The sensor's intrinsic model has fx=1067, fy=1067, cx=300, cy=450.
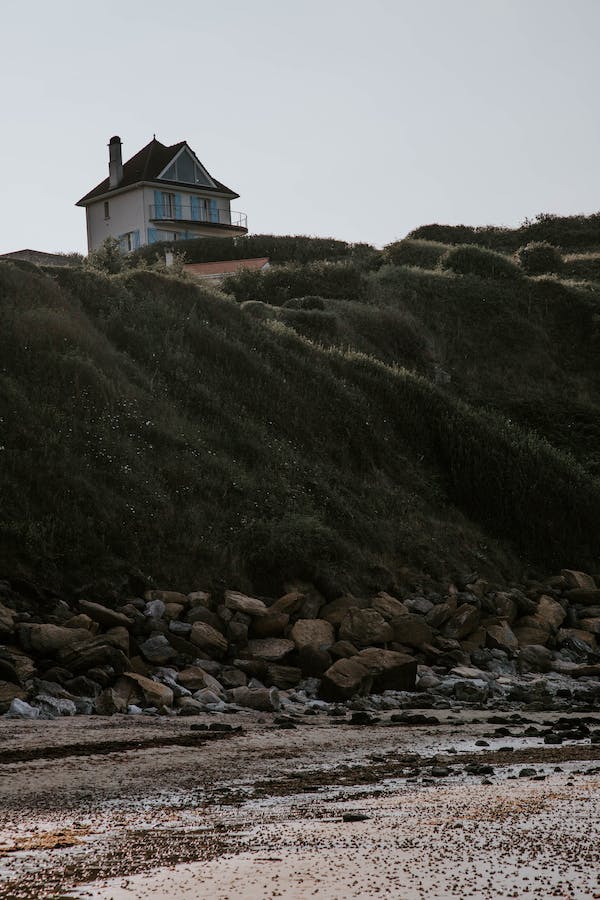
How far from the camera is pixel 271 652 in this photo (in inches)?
599

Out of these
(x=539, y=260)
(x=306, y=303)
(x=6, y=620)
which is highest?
(x=539, y=260)

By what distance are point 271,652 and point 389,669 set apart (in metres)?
1.76

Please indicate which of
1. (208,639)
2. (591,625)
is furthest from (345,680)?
(591,625)

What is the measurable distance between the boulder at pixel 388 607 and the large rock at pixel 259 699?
484 centimetres

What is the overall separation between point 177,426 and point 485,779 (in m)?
13.9

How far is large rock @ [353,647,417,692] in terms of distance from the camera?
14500 mm

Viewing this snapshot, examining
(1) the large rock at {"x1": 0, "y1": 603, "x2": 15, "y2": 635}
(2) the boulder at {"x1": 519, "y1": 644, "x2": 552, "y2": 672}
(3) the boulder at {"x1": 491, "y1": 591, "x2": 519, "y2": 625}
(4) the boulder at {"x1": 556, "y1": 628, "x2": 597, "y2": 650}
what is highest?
(1) the large rock at {"x1": 0, "y1": 603, "x2": 15, "y2": 635}

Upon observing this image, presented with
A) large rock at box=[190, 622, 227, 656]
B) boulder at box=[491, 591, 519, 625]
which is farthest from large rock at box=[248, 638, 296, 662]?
boulder at box=[491, 591, 519, 625]

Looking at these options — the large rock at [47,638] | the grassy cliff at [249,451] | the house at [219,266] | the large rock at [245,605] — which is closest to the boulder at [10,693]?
the large rock at [47,638]

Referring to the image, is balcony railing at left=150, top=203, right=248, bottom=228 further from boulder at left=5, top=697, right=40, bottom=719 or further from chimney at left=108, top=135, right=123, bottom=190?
boulder at left=5, top=697, right=40, bottom=719

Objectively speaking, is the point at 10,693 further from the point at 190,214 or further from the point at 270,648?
the point at 190,214

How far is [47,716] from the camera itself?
1138 cm

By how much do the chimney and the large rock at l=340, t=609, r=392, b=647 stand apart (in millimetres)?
47724

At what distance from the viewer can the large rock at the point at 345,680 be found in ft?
45.6
